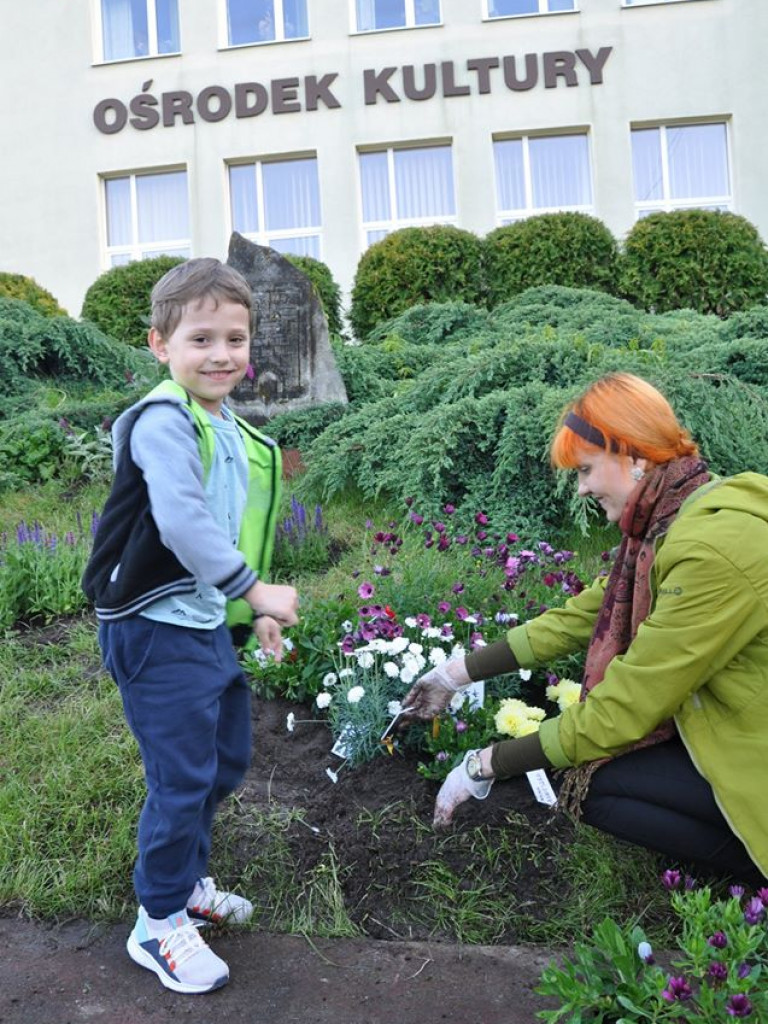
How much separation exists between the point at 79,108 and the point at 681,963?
15.9 meters

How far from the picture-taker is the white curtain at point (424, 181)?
48.3 ft

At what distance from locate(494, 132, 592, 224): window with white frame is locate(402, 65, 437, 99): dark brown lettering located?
4.08 ft

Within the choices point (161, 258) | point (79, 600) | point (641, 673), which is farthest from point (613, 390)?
point (161, 258)

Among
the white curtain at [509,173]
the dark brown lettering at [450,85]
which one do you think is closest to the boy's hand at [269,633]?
the white curtain at [509,173]

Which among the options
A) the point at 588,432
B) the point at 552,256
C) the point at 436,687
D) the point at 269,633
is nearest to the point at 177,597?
the point at 269,633

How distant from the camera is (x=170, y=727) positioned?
208 cm

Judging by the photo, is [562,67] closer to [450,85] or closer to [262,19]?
[450,85]

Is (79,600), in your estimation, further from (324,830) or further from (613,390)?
(613,390)

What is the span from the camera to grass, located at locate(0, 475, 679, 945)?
2410mm

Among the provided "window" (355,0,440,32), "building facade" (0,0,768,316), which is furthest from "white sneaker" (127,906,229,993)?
"window" (355,0,440,32)

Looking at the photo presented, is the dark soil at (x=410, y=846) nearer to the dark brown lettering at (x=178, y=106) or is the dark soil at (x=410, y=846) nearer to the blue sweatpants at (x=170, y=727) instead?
the blue sweatpants at (x=170, y=727)

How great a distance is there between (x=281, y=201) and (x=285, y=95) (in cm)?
152

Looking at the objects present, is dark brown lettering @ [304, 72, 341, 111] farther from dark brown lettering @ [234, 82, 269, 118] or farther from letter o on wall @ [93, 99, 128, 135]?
letter o on wall @ [93, 99, 128, 135]

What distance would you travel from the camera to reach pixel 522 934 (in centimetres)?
237
